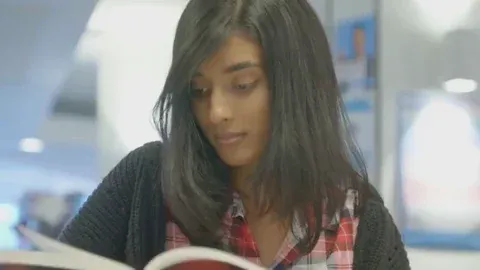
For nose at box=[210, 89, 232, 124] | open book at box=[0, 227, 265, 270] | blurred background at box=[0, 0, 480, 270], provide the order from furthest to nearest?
blurred background at box=[0, 0, 480, 270] → nose at box=[210, 89, 232, 124] → open book at box=[0, 227, 265, 270]

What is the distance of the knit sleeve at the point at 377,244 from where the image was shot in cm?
55

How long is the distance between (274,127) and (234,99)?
1.8 inches

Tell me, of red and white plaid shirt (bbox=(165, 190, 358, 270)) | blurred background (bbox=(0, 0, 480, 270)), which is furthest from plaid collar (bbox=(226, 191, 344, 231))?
blurred background (bbox=(0, 0, 480, 270))

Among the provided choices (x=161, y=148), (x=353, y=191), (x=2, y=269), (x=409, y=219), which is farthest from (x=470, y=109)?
(x=2, y=269)

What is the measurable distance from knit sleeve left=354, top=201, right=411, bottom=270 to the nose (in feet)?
0.54

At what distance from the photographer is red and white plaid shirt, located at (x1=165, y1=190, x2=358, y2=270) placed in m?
0.53

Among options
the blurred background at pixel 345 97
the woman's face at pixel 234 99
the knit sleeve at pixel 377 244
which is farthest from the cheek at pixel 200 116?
the blurred background at pixel 345 97

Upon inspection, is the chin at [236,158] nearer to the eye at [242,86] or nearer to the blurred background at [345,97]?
the eye at [242,86]

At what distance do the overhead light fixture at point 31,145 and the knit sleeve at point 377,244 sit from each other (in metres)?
0.61

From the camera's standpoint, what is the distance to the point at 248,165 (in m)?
0.54

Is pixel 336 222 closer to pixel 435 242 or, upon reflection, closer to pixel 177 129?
pixel 177 129

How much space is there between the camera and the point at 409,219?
0.97 metres

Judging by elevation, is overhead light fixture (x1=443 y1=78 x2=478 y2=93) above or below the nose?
above

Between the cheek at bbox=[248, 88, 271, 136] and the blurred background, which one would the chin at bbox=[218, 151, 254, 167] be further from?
the blurred background
